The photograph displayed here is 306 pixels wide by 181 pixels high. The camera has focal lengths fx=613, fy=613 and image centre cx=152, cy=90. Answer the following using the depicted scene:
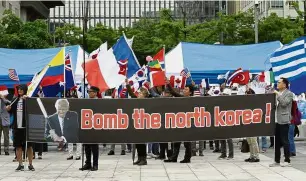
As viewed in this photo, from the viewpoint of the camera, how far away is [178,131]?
1369cm

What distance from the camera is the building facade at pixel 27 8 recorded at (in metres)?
60.6

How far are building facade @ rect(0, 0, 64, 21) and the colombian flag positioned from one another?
135 feet

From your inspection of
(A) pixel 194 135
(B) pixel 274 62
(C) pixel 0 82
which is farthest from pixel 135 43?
(A) pixel 194 135

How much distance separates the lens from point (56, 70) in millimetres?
16375

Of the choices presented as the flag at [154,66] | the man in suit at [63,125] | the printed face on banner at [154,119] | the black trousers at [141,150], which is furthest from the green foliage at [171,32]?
the man in suit at [63,125]

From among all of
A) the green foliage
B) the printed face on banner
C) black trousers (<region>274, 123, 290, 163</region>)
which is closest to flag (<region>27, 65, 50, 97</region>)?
the printed face on banner

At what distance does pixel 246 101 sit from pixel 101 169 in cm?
360

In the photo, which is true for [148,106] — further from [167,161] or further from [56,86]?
[56,86]

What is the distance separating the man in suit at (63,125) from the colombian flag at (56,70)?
2984 mm

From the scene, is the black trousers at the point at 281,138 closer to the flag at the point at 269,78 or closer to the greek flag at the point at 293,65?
the greek flag at the point at 293,65

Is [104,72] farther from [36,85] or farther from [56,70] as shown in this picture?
[56,70]

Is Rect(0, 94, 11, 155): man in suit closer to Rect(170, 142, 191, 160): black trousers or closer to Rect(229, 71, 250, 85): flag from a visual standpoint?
Rect(170, 142, 191, 160): black trousers

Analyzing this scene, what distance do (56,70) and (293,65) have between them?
6.31 metres

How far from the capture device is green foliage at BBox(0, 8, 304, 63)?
4434 cm
